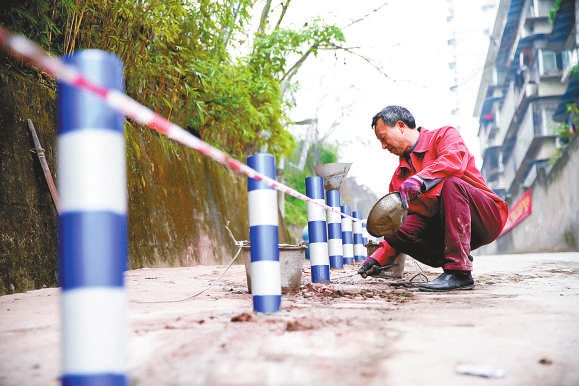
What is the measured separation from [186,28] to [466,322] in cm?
507

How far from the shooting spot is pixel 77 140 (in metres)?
0.98

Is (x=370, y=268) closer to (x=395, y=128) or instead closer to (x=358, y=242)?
(x=395, y=128)

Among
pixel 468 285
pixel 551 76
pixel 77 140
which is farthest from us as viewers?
pixel 551 76

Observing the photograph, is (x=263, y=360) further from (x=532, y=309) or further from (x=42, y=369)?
(x=532, y=309)

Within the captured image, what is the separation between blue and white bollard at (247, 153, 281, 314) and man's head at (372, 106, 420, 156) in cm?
157

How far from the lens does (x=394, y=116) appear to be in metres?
3.39

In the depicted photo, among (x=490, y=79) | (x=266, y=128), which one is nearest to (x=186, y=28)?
(x=266, y=128)

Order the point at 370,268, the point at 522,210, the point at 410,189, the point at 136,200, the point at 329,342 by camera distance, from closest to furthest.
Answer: the point at 329,342 → the point at 410,189 → the point at 370,268 → the point at 136,200 → the point at 522,210

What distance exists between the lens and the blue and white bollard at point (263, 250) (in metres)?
2.00

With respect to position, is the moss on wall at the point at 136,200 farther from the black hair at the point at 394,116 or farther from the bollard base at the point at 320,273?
the black hair at the point at 394,116

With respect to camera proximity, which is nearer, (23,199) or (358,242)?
(23,199)

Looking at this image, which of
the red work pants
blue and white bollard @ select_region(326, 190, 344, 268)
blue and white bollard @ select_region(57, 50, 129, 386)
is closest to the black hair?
the red work pants

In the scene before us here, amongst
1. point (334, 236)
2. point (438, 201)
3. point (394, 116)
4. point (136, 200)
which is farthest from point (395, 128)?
point (136, 200)

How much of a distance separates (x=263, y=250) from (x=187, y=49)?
422cm
